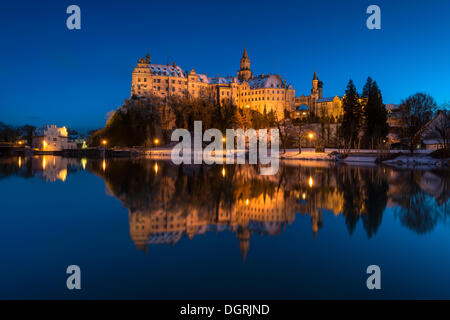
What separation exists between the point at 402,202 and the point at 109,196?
1192 centimetres

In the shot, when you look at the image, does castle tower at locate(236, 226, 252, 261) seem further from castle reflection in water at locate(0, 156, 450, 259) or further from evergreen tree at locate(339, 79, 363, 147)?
evergreen tree at locate(339, 79, 363, 147)

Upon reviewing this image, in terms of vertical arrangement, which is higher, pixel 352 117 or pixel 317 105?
pixel 317 105

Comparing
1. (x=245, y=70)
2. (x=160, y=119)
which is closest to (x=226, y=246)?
(x=160, y=119)

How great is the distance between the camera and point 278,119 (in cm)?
9338

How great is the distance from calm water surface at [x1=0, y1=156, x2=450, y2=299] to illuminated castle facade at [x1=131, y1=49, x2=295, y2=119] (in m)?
81.4

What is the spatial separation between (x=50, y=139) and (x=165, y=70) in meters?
40.1

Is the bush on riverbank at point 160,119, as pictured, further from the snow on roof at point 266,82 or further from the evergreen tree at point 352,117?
the evergreen tree at point 352,117

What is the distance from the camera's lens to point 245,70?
10681 cm

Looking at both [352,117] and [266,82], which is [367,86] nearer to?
[352,117]

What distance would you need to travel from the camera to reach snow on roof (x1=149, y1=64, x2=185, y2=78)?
3575 inches

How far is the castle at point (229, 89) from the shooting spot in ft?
293

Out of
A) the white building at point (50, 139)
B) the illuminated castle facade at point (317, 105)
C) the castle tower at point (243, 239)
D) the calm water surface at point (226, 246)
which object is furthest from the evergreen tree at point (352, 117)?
the white building at point (50, 139)
